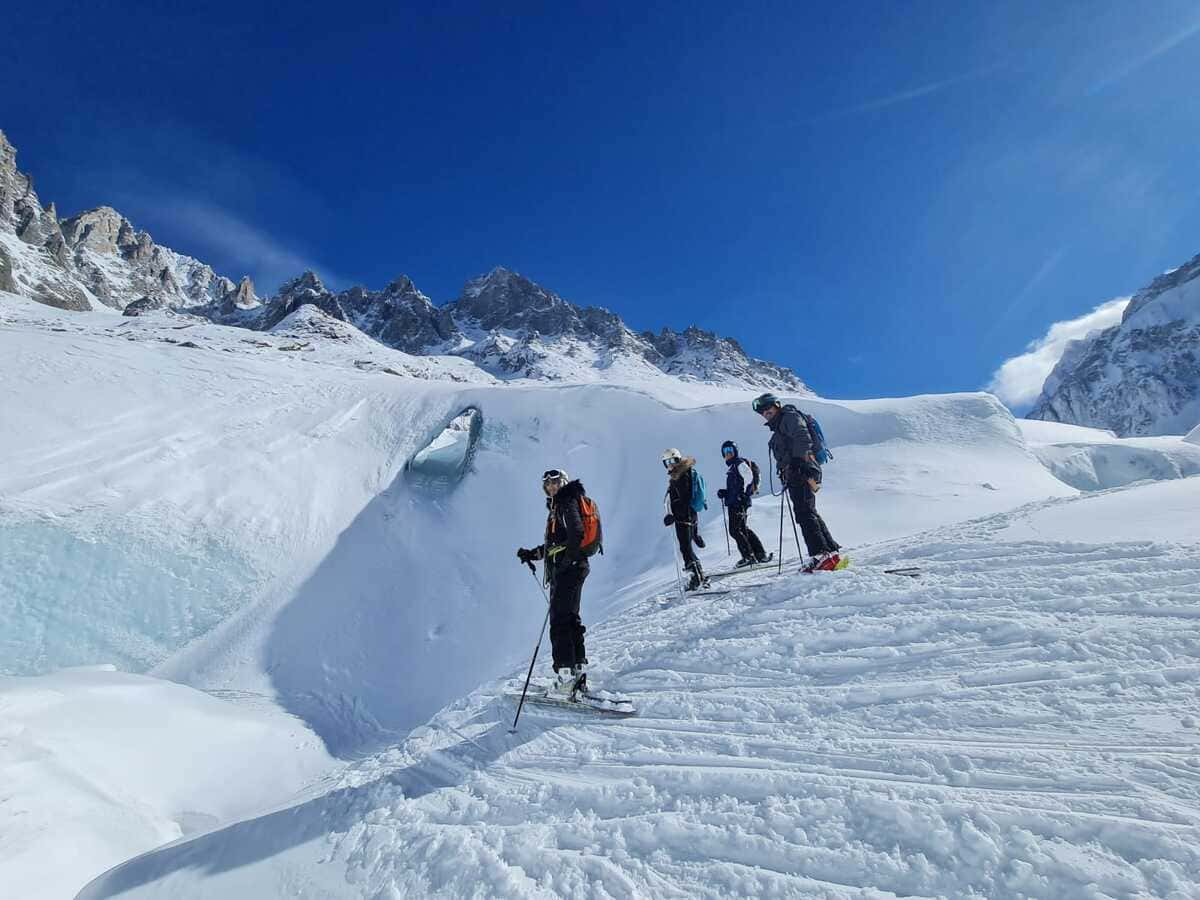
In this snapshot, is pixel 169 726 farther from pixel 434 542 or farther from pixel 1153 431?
pixel 1153 431

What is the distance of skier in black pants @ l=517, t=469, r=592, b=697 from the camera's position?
5.02 meters

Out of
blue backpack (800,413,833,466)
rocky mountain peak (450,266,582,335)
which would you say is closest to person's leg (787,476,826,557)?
blue backpack (800,413,833,466)

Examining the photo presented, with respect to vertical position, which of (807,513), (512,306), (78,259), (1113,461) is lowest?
(807,513)

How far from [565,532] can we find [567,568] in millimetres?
325

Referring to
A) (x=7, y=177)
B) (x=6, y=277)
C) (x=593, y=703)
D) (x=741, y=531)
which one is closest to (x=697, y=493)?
(x=741, y=531)

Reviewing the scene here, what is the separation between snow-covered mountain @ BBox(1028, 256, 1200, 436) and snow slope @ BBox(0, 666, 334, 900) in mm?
132136

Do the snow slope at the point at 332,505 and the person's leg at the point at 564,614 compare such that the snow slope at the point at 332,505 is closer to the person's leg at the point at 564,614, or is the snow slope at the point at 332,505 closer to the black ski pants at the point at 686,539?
the black ski pants at the point at 686,539

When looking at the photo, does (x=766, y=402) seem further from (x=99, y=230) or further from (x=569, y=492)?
(x=99, y=230)

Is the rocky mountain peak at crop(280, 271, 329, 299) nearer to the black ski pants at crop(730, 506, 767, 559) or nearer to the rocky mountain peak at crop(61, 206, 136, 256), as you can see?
the rocky mountain peak at crop(61, 206, 136, 256)

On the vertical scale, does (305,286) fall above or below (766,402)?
above

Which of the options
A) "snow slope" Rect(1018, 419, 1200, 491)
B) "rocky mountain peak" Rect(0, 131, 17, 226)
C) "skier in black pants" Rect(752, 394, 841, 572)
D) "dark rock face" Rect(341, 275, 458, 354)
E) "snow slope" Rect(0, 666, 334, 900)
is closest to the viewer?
"snow slope" Rect(0, 666, 334, 900)

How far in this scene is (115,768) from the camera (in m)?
5.95

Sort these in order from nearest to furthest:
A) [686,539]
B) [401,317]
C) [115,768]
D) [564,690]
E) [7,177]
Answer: [564,690] < [115,768] < [686,539] < [7,177] < [401,317]

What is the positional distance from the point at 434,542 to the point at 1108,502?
529 inches
